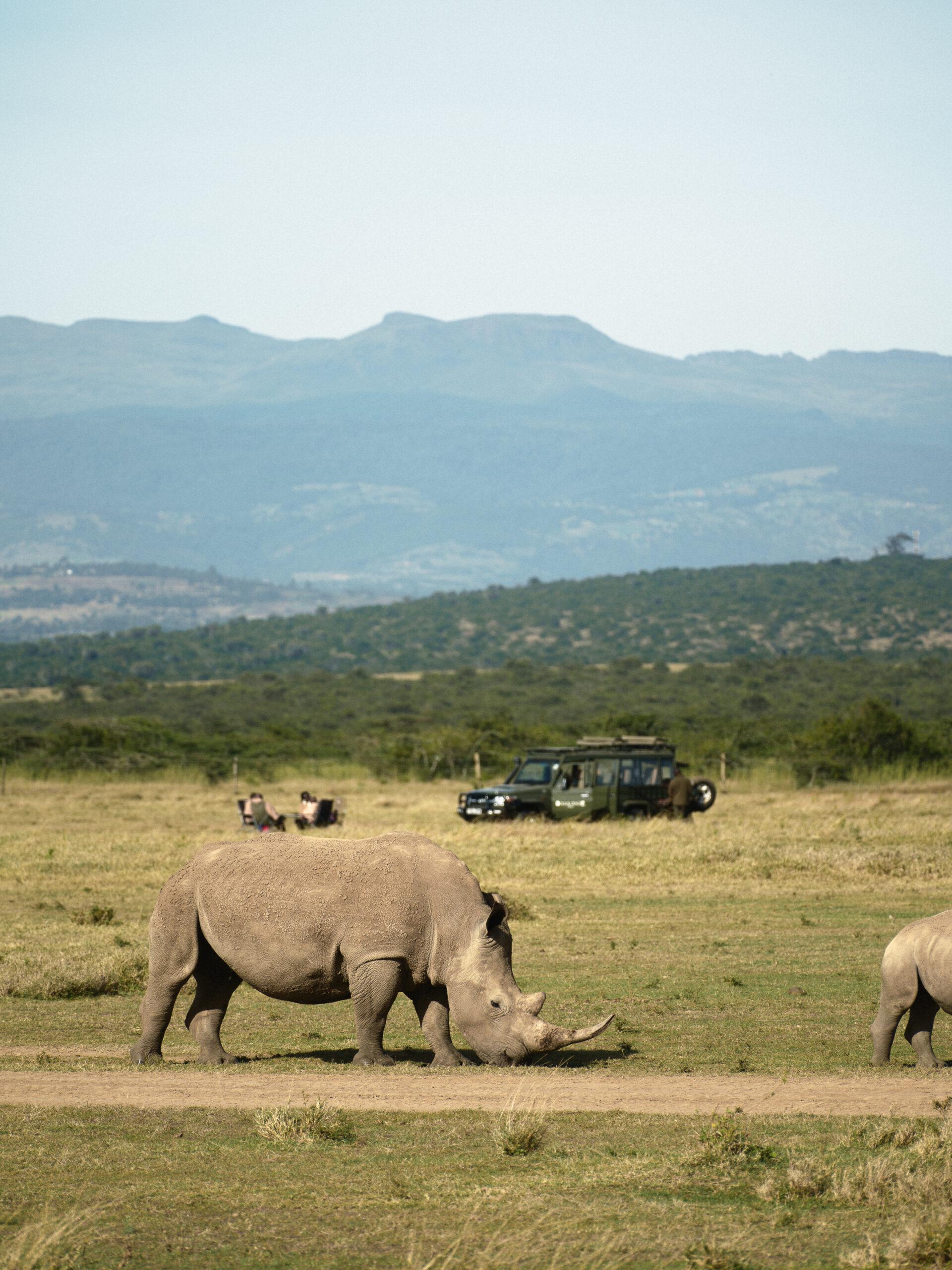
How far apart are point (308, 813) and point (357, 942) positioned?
69.3 feet

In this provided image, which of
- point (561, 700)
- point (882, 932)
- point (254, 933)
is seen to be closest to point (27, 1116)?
point (254, 933)

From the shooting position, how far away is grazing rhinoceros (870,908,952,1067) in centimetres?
1071

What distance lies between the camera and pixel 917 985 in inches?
432

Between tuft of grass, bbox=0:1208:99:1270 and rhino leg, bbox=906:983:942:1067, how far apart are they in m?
6.22

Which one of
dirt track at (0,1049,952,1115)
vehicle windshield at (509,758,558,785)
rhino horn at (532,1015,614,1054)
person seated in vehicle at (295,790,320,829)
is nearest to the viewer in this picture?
dirt track at (0,1049,952,1115)

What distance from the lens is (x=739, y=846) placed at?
89.2 ft

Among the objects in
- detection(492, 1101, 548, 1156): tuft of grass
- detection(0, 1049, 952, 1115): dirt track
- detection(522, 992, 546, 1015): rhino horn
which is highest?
detection(522, 992, 546, 1015): rhino horn

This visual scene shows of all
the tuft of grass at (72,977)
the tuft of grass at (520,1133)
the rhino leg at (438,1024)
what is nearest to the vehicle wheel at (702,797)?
the tuft of grass at (72,977)

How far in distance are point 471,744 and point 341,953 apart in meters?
42.1

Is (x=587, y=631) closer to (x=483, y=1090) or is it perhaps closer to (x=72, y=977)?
(x=72, y=977)

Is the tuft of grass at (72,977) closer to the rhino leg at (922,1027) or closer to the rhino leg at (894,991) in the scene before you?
the rhino leg at (894,991)

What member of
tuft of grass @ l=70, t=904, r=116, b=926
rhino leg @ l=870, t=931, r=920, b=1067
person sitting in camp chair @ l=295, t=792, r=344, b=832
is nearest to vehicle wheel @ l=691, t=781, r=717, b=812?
person sitting in camp chair @ l=295, t=792, r=344, b=832

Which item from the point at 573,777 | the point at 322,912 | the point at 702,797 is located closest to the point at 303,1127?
the point at 322,912

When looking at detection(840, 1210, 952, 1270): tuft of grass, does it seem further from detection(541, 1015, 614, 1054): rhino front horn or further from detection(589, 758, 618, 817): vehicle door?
detection(589, 758, 618, 817): vehicle door
